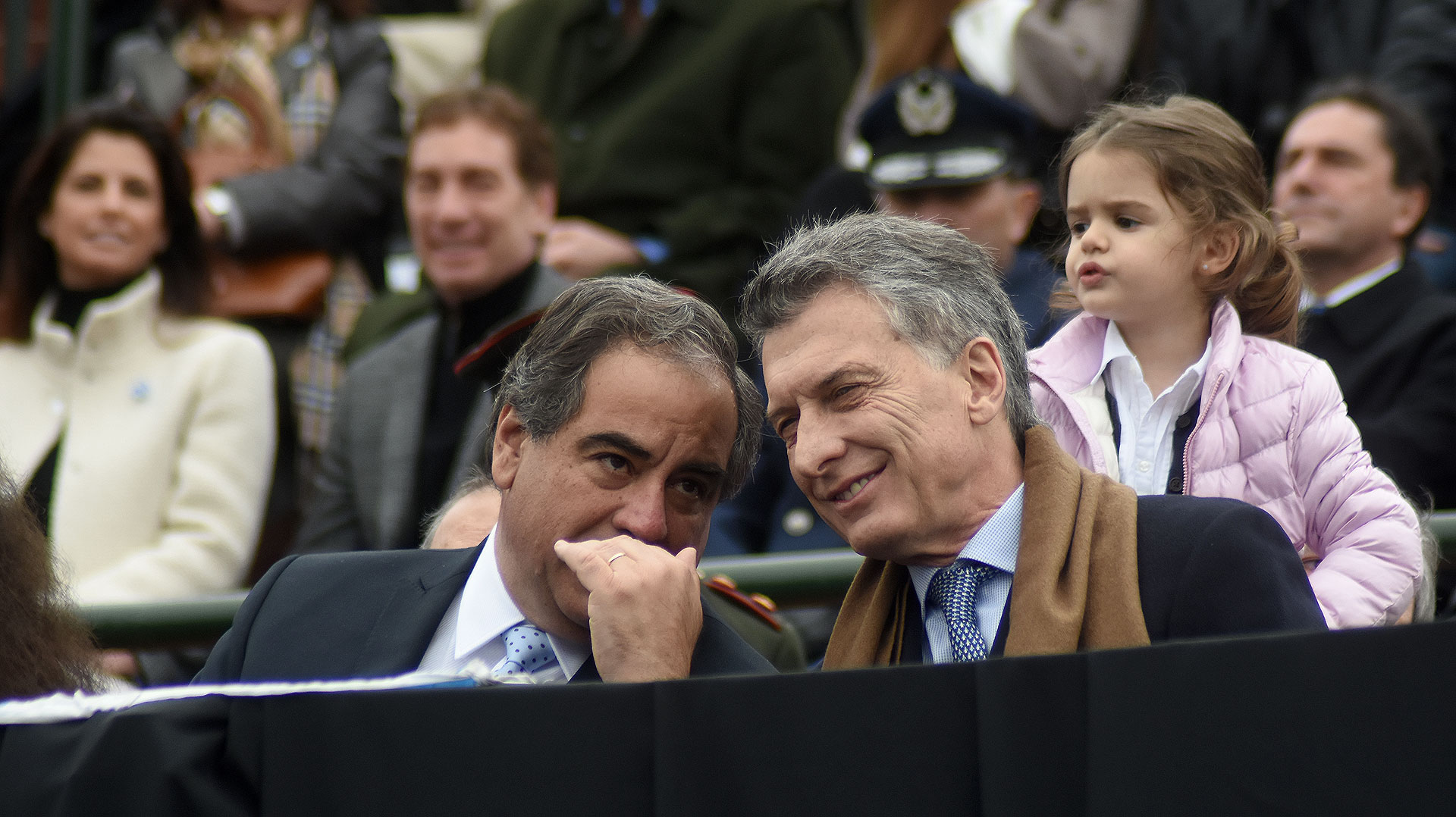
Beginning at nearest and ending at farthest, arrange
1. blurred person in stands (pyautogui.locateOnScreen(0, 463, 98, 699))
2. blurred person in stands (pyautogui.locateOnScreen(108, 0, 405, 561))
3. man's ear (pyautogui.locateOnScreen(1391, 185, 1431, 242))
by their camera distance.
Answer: blurred person in stands (pyautogui.locateOnScreen(0, 463, 98, 699))
man's ear (pyautogui.locateOnScreen(1391, 185, 1431, 242))
blurred person in stands (pyautogui.locateOnScreen(108, 0, 405, 561))

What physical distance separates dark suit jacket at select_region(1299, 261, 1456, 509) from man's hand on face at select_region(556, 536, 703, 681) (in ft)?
6.08

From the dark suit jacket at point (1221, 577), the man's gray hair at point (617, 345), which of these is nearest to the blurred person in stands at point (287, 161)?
the man's gray hair at point (617, 345)

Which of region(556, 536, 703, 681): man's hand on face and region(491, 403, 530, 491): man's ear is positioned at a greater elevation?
region(491, 403, 530, 491): man's ear

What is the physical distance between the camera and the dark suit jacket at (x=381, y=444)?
4305 mm

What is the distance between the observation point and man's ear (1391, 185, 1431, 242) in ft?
13.4

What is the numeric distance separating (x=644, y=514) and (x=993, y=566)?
0.56 meters

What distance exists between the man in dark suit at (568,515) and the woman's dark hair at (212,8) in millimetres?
3534

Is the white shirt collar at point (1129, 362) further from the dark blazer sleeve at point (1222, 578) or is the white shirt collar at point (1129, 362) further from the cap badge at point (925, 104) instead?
the cap badge at point (925, 104)

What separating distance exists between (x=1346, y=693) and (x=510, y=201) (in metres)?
3.43

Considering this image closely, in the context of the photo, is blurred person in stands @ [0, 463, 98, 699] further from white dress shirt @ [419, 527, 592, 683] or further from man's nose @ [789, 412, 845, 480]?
man's nose @ [789, 412, 845, 480]

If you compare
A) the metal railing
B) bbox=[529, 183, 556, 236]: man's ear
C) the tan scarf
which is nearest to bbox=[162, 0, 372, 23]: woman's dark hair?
the metal railing

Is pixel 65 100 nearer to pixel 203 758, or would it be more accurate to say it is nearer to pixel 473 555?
pixel 473 555

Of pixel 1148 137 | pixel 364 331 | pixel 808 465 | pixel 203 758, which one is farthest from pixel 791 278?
pixel 364 331

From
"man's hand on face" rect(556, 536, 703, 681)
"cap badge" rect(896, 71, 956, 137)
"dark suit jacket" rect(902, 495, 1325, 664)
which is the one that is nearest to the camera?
"dark suit jacket" rect(902, 495, 1325, 664)
